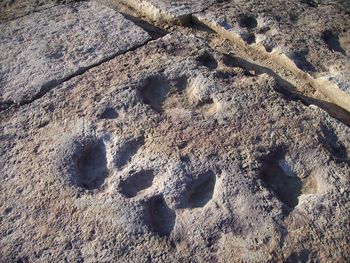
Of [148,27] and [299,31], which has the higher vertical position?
[299,31]

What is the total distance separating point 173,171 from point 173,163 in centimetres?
3

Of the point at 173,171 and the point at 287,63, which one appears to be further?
the point at 287,63

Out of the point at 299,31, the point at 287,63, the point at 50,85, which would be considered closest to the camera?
the point at 50,85

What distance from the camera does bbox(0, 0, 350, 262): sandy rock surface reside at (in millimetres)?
1144

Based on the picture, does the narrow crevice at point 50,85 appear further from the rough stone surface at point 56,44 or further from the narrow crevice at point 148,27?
the narrow crevice at point 148,27

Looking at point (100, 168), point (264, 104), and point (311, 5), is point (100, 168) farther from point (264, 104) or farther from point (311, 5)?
point (311, 5)

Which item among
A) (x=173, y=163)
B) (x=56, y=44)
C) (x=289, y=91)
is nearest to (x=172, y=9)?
(x=56, y=44)

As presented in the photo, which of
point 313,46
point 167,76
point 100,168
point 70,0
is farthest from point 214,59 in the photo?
point 70,0

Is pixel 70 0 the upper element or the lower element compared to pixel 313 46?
lower

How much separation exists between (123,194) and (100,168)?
12cm

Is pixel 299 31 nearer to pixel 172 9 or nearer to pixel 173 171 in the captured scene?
pixel 172 9

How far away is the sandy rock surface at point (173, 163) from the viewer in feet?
3.75

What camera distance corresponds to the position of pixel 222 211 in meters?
1.19

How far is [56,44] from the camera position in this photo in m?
1.67
